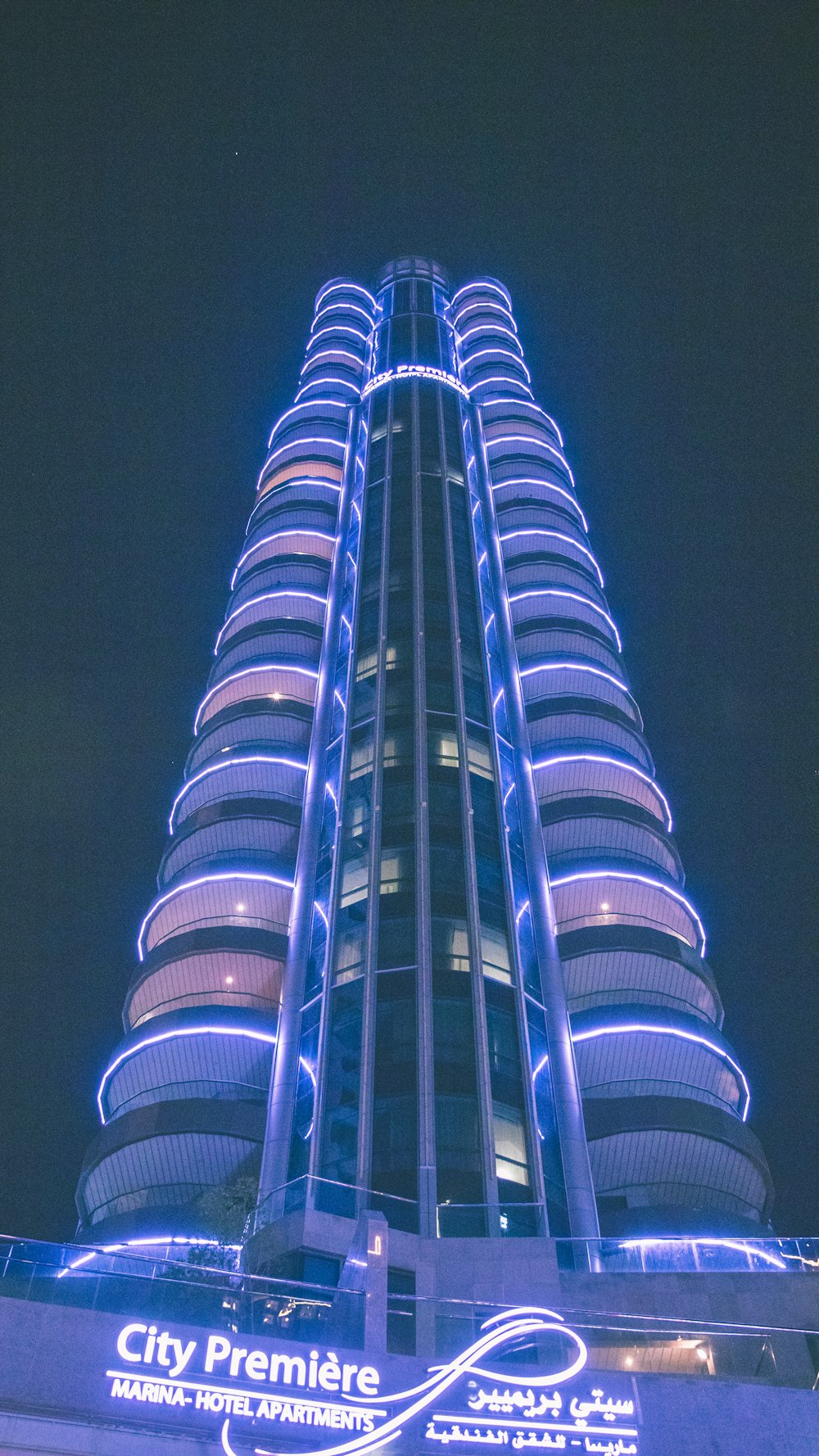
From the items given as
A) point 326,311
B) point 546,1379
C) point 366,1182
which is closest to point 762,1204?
point 366,1182

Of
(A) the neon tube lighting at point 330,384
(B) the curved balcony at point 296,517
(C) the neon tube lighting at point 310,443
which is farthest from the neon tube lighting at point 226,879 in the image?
(A) the neon tube lighting at point 330,384

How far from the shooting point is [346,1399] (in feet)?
68.7

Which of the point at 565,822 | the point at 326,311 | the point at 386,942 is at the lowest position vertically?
the point at 386,942

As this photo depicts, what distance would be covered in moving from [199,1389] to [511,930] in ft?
111

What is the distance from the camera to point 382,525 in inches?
3046

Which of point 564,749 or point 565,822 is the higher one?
point 564,749

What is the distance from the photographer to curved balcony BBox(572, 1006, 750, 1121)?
5047 cm

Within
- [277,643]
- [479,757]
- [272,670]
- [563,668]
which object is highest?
[277,643]

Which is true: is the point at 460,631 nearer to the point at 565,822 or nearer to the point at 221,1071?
the point at 565,822

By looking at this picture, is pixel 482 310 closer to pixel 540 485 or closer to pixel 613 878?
pixel 540 485

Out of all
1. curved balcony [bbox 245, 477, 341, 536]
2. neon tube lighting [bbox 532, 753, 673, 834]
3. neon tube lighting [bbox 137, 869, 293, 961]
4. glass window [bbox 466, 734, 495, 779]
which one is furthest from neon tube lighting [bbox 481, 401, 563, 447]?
neon tube lighting [bbox 137, 869, 293, 961]

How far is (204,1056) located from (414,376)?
62.1m

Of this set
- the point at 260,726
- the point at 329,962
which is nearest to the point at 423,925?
the point at 329,962

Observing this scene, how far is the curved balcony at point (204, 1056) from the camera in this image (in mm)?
50969
